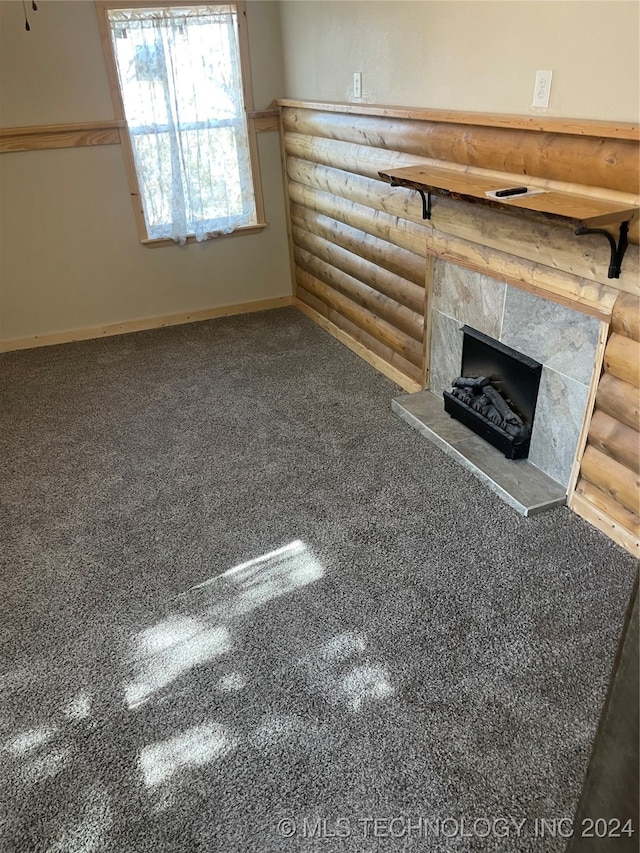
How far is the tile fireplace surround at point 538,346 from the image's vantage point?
2412 millimetres

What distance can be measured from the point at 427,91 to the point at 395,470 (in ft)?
5.85

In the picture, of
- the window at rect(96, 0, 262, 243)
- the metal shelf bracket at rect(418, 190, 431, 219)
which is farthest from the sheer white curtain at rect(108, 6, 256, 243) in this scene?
the metal shelf bracket at rect(418, 190, 431, 219)

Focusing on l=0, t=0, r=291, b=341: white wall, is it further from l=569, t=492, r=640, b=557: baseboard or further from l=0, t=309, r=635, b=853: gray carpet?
l=569, t=492, r=640, b=557: baseboard

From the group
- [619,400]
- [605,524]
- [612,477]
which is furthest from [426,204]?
[605,524]

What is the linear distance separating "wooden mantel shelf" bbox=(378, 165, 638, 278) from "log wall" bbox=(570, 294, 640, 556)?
22 centimetres

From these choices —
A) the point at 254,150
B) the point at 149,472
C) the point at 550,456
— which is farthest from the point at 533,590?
the point at 254,150

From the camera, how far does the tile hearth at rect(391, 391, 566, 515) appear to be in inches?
102

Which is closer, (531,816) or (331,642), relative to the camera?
(531,816)

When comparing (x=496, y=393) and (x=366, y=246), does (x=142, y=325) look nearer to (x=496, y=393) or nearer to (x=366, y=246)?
(x=366, y=246)

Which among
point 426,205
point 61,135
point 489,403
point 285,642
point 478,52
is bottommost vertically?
point 285,642

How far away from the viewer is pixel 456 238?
2.93 metres

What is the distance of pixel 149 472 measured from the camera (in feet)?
9.75

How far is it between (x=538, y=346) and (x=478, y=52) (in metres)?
1.23

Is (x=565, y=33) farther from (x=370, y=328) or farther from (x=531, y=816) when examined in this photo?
(x=531, y=816)
